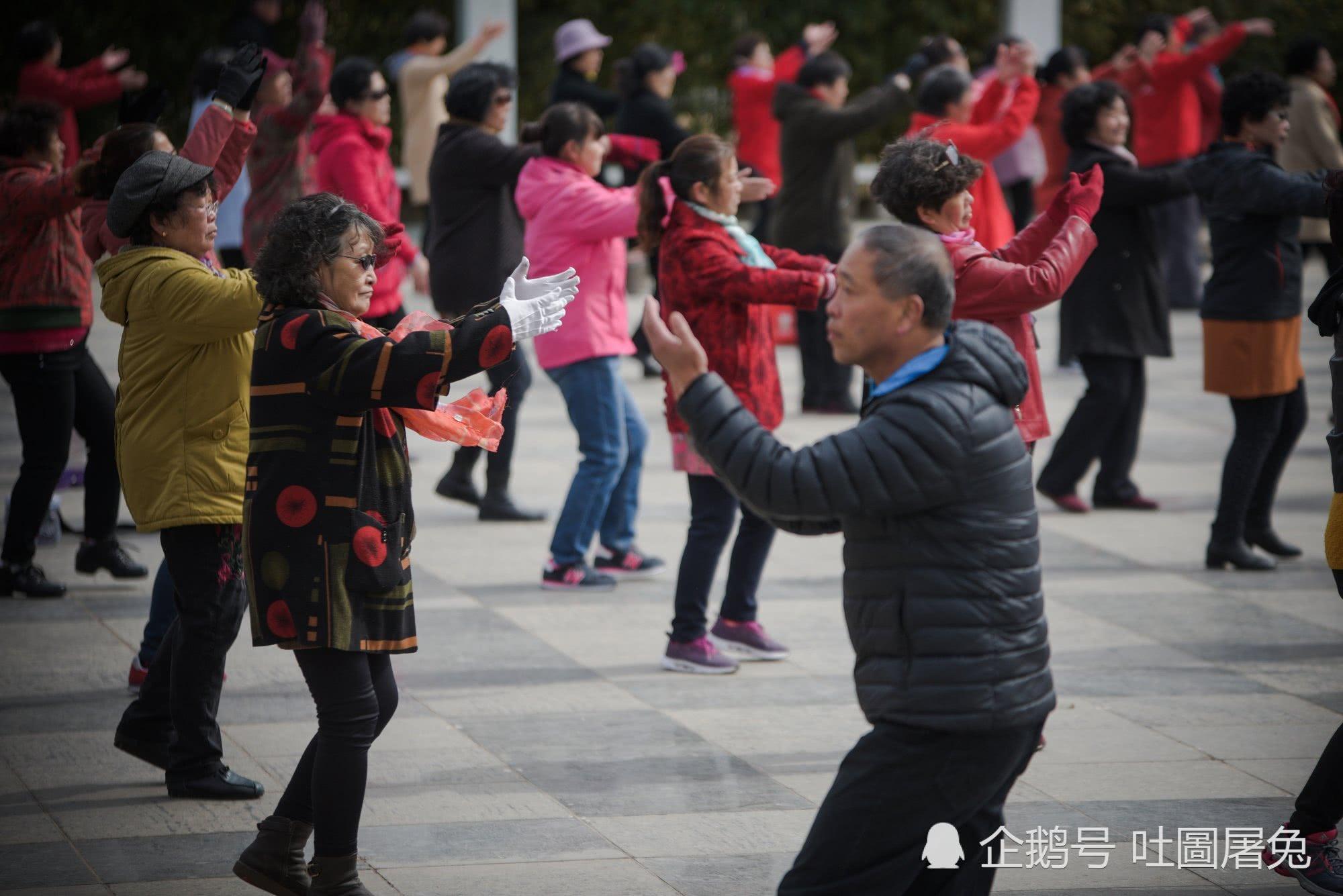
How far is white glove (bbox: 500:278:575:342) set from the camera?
13.2 ft

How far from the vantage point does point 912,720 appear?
3236 mm

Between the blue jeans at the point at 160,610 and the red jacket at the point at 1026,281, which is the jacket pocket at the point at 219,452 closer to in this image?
the blue jeans at the point at 160,610

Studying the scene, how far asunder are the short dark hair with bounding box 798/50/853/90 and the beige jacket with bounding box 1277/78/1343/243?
2651 millimetres

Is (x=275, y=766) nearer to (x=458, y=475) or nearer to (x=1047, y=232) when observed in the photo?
(x=1047, y=232)

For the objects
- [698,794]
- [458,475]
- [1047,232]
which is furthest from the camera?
[458,475]

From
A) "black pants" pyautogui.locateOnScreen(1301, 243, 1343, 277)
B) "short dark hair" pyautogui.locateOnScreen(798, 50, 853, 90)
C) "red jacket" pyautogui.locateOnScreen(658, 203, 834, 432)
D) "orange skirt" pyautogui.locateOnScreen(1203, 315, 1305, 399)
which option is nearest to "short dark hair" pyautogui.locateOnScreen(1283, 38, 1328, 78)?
"black pants" pyautogui.locateOnScreen(1301, 243, 1343, 277)

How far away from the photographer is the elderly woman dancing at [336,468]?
3918 millimetres

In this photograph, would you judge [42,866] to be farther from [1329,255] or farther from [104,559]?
[1329,255]

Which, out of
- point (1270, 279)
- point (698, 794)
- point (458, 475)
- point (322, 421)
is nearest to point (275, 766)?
point (698, 794)

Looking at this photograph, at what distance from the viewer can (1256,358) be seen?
755 centimetres

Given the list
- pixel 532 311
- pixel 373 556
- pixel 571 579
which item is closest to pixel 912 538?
pixel 532 311

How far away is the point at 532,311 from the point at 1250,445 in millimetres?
4618

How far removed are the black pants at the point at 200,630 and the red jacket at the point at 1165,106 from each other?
1086 cm

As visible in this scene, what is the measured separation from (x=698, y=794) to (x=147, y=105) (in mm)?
3347
